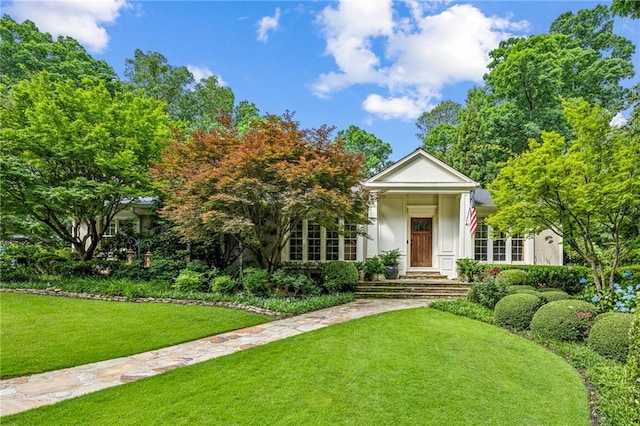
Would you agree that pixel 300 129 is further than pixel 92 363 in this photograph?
Yes

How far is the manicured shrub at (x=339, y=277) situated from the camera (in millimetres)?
10781

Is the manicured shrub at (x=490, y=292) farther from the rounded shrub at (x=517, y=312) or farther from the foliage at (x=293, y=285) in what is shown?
the foliage at (x=293, y=285)

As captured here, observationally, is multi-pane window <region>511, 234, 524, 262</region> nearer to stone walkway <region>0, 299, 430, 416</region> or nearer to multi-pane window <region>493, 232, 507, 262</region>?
multi-pane window <region>493, 232, 507, 262</region>

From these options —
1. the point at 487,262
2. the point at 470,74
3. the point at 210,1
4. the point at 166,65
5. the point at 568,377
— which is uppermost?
the point at 166,65

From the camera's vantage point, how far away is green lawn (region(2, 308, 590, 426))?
3.60 m

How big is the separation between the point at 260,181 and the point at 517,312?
22.5 ft

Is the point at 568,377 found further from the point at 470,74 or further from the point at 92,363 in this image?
the point at 470,74

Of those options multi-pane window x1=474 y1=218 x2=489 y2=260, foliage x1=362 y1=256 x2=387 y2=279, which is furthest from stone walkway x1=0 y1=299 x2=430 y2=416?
multi-pane window x1=474 y1=218 x2=489 y2=260

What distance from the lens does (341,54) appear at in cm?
1627

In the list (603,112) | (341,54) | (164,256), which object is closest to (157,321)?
(164,256)

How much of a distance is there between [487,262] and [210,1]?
13180mm

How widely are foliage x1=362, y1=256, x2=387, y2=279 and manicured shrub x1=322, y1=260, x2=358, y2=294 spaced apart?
872 millimetres

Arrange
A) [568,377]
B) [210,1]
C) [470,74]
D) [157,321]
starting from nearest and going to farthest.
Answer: [568,377]
[157,321]
[210,1]
[470,74]

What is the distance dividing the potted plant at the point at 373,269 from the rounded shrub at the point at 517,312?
4.62 meters
